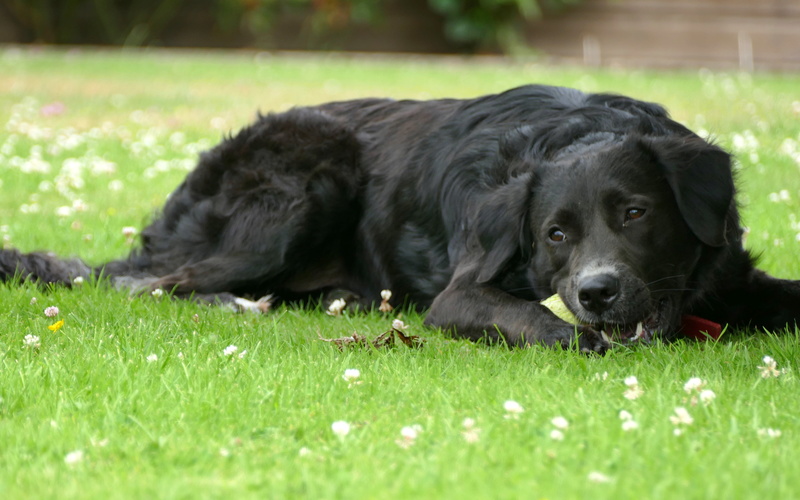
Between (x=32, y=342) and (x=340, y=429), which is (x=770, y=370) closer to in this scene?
(x=340, y=429)

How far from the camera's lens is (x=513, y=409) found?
123 inches

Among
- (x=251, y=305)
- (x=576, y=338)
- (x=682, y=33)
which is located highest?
(x=576, y=338)

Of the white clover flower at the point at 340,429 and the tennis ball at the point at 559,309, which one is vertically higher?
the white clover flower at the point at 340,429

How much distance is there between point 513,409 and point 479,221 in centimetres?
178

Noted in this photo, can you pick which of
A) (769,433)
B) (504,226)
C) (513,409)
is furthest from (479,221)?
(769,433)

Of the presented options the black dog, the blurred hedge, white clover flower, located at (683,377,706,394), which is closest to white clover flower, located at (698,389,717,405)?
white clover flower, located at (683,377,706,394)

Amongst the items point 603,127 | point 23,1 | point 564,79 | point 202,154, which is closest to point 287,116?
point 202,154

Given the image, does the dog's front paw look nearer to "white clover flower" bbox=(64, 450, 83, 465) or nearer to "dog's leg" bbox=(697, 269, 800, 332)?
"dog's leg" bbox=(697, 269, 800, 332)

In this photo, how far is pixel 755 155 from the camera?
8.88 meters

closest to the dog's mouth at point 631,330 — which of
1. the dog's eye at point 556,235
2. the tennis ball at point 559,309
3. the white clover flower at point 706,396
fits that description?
the tennis ball at point 559,309

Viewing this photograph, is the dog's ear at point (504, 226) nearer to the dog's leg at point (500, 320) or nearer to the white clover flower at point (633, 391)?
the dog's leg at point (500, 320)

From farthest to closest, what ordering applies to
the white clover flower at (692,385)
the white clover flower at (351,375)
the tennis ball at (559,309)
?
the tennis ball at (559,309)
the white clover flower at (351,375)
the white clover flower at (692,385)

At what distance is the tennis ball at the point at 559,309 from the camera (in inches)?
173

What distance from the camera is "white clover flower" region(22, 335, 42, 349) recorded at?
13.3 ft
